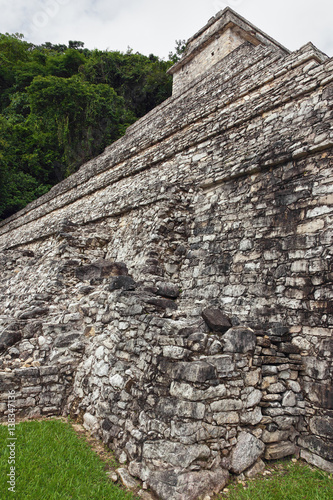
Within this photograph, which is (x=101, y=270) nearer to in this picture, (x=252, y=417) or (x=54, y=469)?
(x=54, y=469)

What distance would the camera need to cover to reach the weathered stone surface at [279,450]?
3309mm

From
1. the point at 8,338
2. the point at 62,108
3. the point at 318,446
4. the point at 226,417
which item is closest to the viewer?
the point at 226,417

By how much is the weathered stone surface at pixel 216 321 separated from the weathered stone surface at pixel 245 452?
107 centimetres

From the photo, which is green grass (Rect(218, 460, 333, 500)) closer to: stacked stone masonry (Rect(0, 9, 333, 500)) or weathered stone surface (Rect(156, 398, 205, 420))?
stacked stone masonry (Rect(0, 9, 333, 500))

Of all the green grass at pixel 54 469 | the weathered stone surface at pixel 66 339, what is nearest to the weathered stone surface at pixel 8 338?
the weathered stone surface at pixel 66 339

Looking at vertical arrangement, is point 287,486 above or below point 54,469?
above

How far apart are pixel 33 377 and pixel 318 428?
11.9ft

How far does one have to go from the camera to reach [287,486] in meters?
2.94

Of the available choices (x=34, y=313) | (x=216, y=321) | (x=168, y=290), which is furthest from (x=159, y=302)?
(x=34, y=313)

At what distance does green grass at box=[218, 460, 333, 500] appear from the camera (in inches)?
109

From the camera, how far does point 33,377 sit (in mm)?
4352

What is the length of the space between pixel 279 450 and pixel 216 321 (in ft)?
4.87

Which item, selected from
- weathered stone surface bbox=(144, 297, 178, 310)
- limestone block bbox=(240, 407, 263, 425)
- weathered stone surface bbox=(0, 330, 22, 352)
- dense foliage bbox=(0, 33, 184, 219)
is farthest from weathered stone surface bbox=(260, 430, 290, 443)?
dense foliage bbox=(0, 33, 184, 219)

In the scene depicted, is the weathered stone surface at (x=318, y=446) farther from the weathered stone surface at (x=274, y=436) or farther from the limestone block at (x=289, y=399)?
the limestone block at (x=289, y=399)
